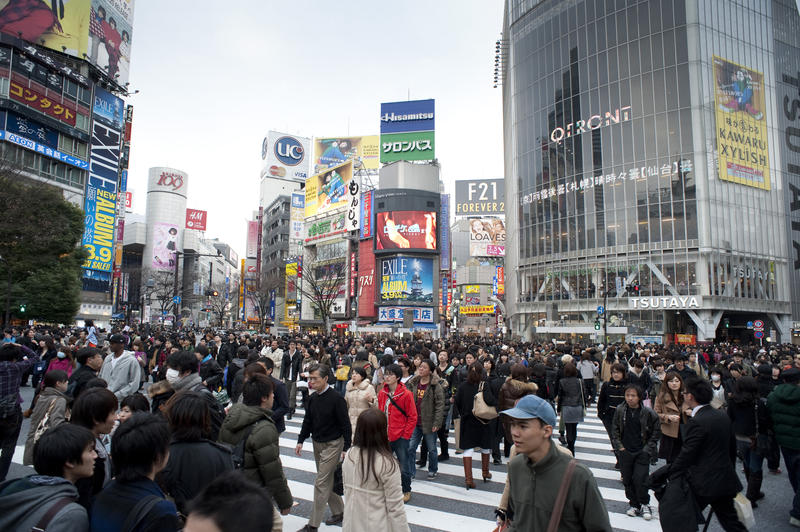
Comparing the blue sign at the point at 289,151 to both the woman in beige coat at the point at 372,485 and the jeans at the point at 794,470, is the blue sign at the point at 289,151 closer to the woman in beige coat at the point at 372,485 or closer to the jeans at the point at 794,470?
the jeans at the point at 794,470

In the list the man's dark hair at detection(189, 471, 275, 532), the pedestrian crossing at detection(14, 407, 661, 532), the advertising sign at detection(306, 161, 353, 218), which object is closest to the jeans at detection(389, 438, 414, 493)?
the pedestrian crossing at detection(14, 407, 661, 532)

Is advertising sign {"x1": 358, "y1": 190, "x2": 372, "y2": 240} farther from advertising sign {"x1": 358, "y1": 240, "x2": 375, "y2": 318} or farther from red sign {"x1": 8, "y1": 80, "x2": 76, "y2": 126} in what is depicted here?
red sign {"x1": 8, "y1": 80, "x2": 76, "y2": 126}

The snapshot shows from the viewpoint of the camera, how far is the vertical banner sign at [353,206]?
6450cm

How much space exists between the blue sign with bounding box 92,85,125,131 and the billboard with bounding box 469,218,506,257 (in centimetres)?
6787

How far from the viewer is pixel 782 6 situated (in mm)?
51719

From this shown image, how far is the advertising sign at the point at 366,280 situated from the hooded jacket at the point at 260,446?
55.9 metres

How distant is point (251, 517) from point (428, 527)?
15.7 ft

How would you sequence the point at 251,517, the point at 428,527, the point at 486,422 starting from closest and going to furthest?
the point at 251,517 → the point at 428,527 → the point at 486,422

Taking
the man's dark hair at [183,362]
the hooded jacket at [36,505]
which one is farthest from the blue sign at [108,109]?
the hooded jacket at [36,505]

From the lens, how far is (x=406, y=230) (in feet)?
192

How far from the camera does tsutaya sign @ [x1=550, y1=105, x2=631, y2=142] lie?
46938 mm

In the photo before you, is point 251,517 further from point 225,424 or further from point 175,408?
point 225,424

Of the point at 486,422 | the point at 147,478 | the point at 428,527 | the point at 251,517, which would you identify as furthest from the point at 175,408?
the point at 486,422

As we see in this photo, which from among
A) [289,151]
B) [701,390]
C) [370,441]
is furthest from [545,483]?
[289,151]
